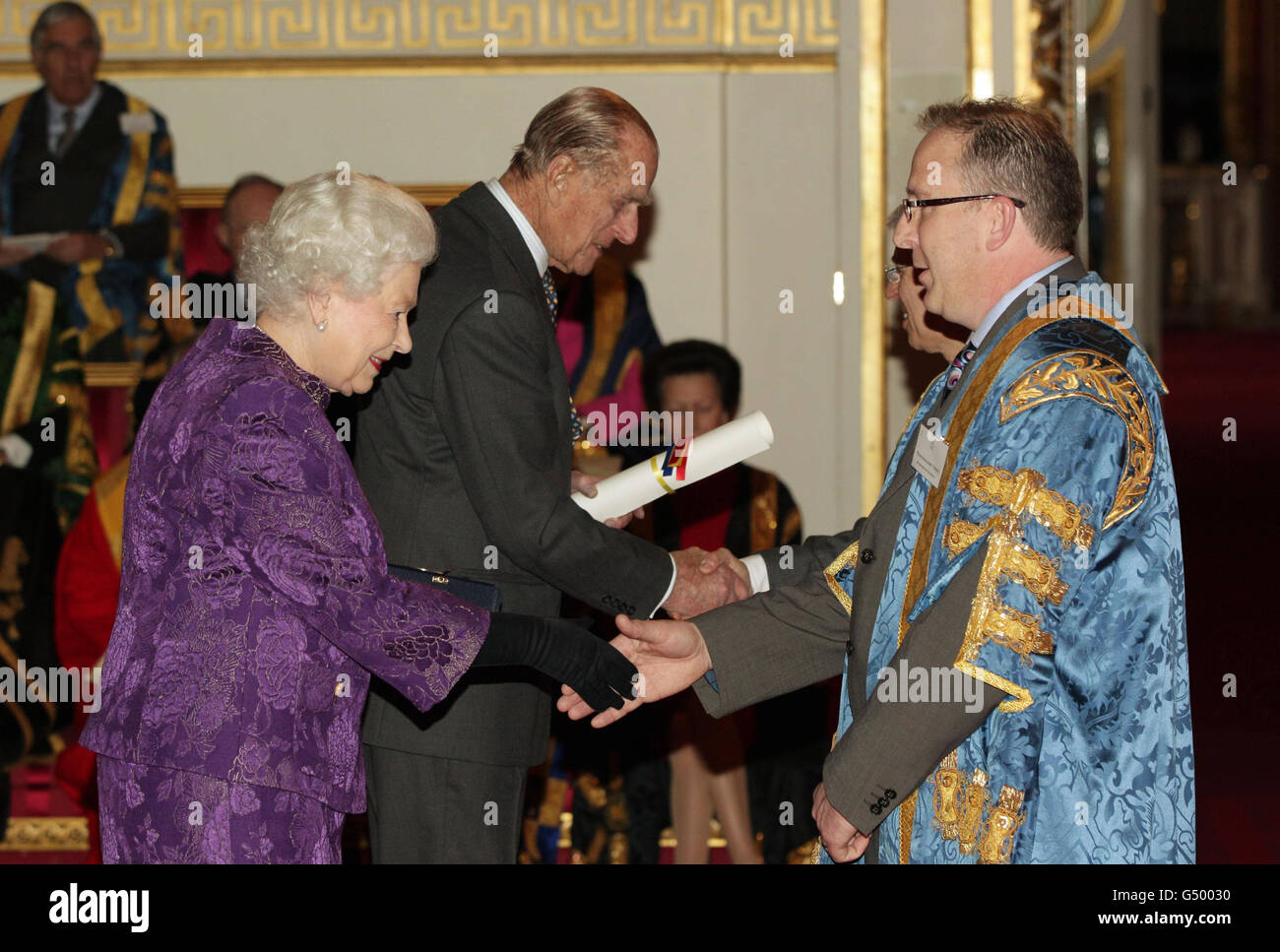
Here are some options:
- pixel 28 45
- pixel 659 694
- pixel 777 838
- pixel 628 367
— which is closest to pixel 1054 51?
pixel 628 367

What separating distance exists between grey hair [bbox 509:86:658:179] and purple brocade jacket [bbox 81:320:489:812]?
929mm

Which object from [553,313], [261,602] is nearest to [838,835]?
[261,602]

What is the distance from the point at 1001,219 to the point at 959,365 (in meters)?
0.25

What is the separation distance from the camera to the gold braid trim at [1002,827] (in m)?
2.14

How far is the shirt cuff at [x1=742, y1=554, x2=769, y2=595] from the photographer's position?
10.7 ft

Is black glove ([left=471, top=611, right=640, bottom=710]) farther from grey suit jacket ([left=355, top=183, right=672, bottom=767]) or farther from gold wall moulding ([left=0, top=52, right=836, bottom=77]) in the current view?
gold wall moulding ([left=0, top=52, right=836, bottom=77])

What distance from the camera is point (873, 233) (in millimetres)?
4770

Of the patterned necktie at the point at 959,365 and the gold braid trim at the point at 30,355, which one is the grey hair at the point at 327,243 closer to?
the patterned necktie at the point at 959,365

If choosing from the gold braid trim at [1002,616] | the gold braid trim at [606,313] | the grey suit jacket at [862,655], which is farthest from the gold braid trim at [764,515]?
the gold braid trim at [1002,616]

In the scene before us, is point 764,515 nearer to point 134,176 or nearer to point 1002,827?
point 134,176

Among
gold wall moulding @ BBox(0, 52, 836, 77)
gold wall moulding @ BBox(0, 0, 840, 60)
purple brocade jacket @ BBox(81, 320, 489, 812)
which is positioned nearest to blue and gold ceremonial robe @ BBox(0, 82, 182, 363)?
gold wall moulding @ BBox(0, 52, 836, 77)

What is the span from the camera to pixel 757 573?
10.8 feet
